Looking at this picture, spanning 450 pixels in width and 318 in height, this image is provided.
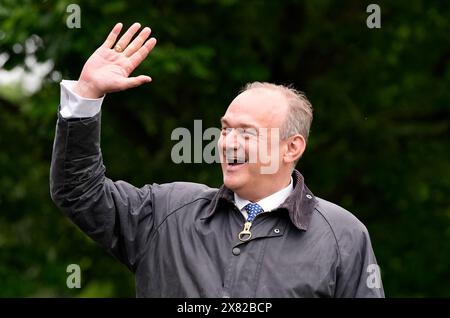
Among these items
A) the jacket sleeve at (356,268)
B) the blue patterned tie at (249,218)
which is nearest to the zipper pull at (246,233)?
the blue patterned tie at (249,218)

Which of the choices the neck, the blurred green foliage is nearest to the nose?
the neck

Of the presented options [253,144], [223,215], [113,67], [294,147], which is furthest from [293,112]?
[113,67]

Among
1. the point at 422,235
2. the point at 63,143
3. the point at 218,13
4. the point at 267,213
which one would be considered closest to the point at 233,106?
the point at 267,213

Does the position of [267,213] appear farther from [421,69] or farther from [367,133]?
[421,69]

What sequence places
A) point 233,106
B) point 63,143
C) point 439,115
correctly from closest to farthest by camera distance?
point 63,143 < point 233,106 < point 439,115

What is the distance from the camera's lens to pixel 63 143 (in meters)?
3.23

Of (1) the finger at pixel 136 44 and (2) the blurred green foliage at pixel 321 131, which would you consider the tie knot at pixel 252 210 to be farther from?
(2) the blurred green foliage at pixel 321 131

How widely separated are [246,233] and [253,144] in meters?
0.33

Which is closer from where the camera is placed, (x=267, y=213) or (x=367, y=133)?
(x=267, y=213)

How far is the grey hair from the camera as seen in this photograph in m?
3.58

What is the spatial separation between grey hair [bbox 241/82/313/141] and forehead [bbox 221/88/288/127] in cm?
3

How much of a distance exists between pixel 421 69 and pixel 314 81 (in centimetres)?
134

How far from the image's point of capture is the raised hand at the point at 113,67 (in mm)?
3262

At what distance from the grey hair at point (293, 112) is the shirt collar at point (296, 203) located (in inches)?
8.3
